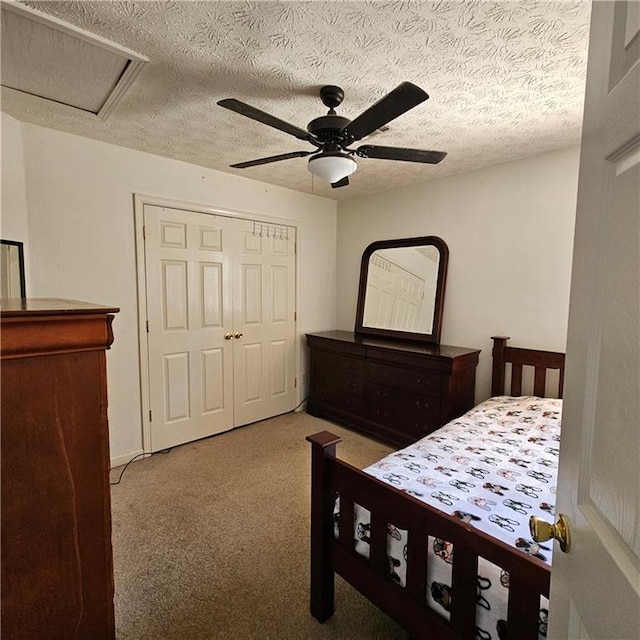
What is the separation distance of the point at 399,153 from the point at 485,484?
160 cm

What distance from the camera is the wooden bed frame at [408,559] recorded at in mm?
952

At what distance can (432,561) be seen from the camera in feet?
3.83

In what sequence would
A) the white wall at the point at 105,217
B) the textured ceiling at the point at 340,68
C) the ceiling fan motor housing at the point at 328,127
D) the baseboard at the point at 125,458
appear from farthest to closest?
the baseboard at the point at 125,458 < the white wall at the point at 105,217 < the ceiling fan motor housing at the point at 328,127 < the textured ceiling at the point at 340,68

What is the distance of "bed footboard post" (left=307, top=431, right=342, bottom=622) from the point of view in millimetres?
1471

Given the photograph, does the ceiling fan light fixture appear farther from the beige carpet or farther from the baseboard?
the baseboard

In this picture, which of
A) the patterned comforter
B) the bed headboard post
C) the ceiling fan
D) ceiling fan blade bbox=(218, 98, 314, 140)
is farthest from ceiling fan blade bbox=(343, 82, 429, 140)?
the bed headboard post

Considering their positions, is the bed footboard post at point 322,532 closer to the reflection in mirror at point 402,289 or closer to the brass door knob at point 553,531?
the brass door knob at point 553,531

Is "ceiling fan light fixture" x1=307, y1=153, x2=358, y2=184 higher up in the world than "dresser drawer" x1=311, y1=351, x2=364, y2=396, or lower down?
higher up

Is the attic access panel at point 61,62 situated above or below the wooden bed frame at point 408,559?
above

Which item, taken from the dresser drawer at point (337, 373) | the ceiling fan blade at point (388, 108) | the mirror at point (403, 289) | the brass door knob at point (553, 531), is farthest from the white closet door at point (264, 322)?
the brass door knob at point (553, 531)

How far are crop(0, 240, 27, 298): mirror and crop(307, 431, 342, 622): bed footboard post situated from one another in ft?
6.71

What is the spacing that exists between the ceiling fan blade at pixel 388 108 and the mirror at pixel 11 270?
6.80ft

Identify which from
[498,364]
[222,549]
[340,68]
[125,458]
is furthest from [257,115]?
[125,458]

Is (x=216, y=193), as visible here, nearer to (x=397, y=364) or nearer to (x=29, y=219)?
(x=29, y=219)
